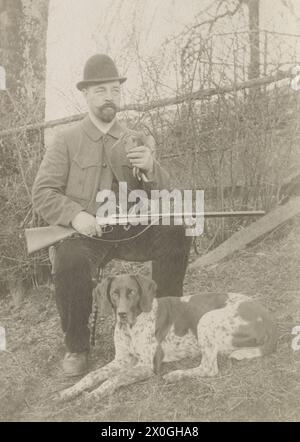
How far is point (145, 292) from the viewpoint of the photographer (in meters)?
3.13

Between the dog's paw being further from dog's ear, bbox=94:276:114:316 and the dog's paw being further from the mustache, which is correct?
the mustache

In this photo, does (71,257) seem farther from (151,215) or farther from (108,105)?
(108,105)

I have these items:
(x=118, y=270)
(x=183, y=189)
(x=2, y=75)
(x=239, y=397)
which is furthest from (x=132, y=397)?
(x=2, y=75)

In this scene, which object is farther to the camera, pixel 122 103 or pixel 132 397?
pixel 122 103

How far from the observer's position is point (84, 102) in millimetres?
3367

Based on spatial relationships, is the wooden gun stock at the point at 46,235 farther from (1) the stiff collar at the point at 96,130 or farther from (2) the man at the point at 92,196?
(1) the stiff collar at the point at 96,130

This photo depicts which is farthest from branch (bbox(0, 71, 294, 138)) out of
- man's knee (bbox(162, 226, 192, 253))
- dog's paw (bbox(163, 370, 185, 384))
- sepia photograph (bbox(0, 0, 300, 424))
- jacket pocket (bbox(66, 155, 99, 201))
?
dog's paw (bbox(163, 370, 185, 384))

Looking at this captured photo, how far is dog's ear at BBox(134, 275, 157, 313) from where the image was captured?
3127 millimetres

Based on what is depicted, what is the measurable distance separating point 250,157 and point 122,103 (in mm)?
825

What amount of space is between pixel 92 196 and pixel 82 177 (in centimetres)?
12

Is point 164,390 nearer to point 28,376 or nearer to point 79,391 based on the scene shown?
point 79,391

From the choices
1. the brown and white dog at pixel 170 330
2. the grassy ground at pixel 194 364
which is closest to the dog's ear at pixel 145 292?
the brown and white dog at pixel 170 330

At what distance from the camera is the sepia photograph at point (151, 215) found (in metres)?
2.99
